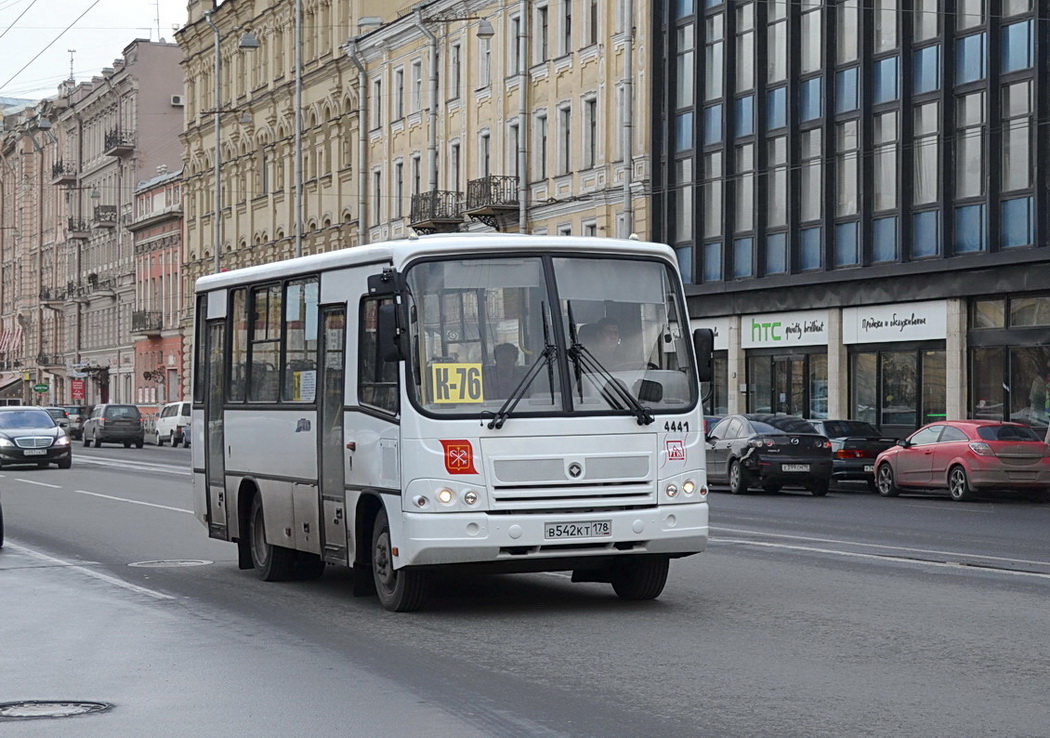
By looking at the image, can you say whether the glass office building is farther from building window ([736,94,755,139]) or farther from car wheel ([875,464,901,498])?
car wheel ([875,464,901,498])

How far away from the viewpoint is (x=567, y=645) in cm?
1112

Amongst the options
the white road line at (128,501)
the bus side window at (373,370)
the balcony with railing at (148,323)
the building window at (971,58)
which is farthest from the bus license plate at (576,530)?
the balcony with railing at (148,323)

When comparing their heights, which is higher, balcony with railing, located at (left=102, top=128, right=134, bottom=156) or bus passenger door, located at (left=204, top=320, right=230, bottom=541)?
balcony with railing, located at (left=102, top=128, right=134, bottom=156)

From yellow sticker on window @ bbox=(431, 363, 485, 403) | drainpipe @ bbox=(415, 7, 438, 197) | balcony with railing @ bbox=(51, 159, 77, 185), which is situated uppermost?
balcony with railing @ bbox=(51, 159, 77, 185)

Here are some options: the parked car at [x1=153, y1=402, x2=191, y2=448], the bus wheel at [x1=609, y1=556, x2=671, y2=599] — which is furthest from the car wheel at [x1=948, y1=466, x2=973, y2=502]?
the parked car at [x1=153, y1=402, x2=191, y2=448]

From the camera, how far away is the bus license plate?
41.0 ft

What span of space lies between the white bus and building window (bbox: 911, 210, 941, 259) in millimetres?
27730

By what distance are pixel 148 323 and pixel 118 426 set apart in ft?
70.8

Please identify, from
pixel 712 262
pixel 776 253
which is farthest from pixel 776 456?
pixel 712 262

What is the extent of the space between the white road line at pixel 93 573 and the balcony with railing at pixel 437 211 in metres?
37.8

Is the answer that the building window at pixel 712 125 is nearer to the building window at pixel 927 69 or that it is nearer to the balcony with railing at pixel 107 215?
the building window at pixel 927 69

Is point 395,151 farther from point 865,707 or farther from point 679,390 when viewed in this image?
point 865,707

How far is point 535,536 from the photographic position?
12461 mm

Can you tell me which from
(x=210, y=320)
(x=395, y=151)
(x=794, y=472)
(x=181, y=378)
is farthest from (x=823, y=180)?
(x=181, y=378)
